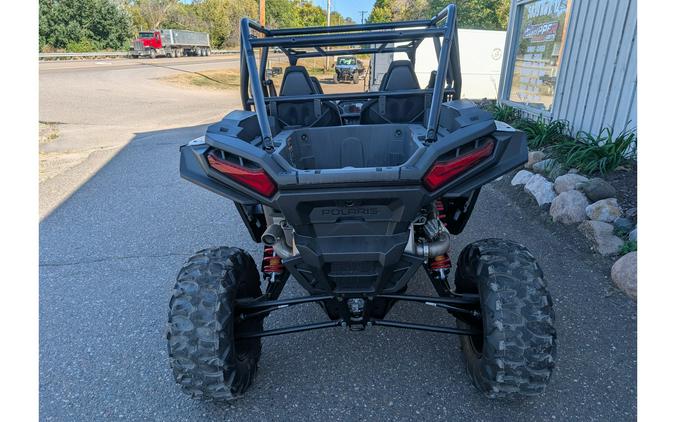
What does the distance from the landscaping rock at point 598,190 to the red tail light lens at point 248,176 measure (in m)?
3.64

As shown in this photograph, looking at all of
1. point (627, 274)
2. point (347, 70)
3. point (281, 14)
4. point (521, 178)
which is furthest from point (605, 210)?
point (281, 14)

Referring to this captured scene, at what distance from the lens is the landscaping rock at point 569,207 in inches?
158

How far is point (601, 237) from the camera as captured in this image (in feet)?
11.8

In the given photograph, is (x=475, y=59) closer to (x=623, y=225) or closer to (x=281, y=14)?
(x=623, y=225)

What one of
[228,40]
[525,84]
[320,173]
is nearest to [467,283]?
[320,173]

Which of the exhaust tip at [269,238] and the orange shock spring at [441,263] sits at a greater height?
→ the exhaust tip at [269,238]

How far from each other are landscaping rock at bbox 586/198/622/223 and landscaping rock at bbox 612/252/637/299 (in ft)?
2.27

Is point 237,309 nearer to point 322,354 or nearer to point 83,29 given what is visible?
point 322,354

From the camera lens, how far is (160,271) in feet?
11.9

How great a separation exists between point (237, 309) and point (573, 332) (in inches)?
84.2

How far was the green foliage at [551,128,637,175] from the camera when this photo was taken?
4.56 m

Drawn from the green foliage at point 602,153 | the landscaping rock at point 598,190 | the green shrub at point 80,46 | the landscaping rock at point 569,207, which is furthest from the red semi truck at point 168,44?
the landscaping rock at point 598,190

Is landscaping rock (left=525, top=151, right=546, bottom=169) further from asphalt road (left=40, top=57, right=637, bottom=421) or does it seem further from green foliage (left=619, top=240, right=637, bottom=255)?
green foliage (left=619, top=240, right=637, bottom=255)

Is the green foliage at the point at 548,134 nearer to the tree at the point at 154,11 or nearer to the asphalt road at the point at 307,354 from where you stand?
the asphalt road at the point at 307,354
